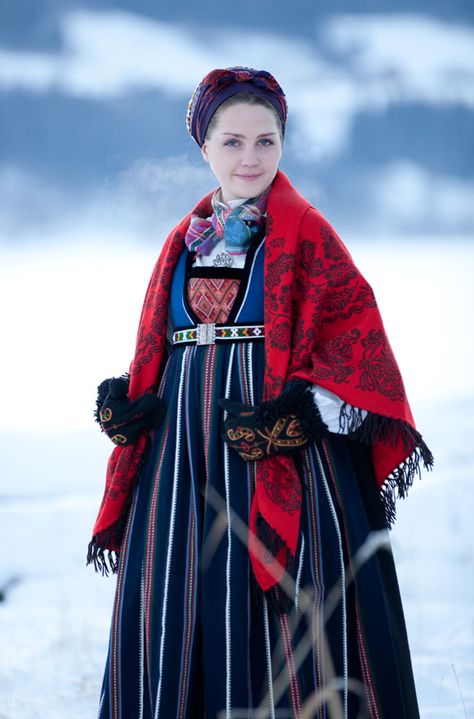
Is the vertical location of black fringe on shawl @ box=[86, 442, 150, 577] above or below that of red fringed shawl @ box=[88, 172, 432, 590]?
below

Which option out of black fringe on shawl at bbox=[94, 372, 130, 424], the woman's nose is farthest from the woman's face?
black fringe on shawl at bbox=[94, 372, 130, 424]

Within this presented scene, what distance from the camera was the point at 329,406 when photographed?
5.39 ft

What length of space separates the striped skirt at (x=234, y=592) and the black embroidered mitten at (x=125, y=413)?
4 centimetres

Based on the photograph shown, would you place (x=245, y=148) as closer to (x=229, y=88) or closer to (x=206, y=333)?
(x=229, y=88)

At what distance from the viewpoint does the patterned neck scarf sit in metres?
1.82

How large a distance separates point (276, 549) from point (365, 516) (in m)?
0.23

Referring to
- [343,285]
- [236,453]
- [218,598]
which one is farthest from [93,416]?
[343,285]

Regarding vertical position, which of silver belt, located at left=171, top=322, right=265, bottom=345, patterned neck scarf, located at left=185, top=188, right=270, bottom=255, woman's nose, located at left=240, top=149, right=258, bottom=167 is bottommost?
silver belt, located at left=171, top=322, right=265, bottom=345

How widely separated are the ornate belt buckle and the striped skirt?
0.05ft

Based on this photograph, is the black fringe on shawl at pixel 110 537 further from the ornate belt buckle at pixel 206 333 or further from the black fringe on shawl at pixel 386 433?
the black fringe on shawl at pixel 386 433

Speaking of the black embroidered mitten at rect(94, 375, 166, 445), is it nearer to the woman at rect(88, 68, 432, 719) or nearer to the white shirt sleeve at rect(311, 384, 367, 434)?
the woman at rect(88, 68, 432, 719)

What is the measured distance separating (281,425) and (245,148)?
0.62m

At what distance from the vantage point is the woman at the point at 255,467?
1.62 m

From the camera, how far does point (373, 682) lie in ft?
5.50
